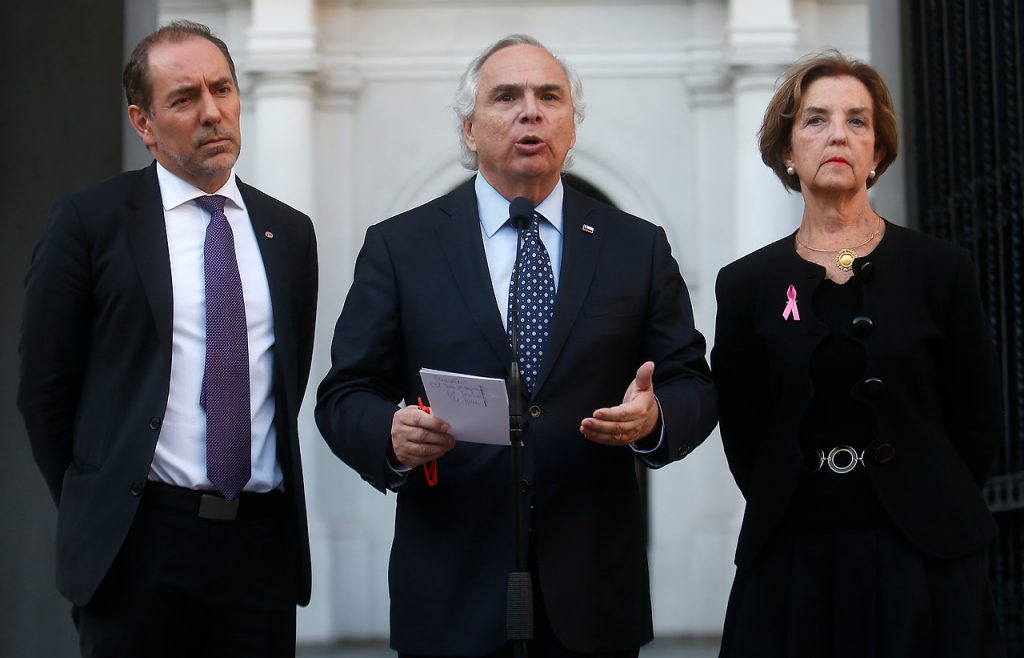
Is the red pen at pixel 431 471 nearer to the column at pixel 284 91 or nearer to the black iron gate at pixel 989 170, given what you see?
the black iron gate at pixel 989 170

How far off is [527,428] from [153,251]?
39.1 inches

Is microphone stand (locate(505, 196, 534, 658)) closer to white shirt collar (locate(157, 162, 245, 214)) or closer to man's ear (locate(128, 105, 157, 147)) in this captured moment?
white shirt collar (locate(157, 162, 245, 214))

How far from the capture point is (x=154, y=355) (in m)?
3.57

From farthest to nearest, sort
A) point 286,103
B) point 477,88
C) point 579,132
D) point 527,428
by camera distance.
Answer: point 579,132, point 286,103, point 477,88, point 527,428

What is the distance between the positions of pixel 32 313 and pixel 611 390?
1358 mm

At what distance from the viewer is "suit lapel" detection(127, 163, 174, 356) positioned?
3.58 m

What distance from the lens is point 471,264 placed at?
359 cm

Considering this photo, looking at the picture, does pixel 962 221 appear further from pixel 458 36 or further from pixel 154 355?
pixel 458 36

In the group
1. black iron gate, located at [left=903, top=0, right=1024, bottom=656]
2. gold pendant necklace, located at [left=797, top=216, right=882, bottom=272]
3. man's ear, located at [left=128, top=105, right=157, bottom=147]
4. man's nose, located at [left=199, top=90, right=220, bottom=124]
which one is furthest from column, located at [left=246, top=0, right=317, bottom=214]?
gold pendant necklace, located at [left=797, top=216, right=882, bottom=272]

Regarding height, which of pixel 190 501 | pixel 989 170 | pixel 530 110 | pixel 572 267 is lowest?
pixel 190 501

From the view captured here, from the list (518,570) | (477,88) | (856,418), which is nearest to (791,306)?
A: (856,418)

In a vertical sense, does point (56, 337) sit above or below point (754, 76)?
below

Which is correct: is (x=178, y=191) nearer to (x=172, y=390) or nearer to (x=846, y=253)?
(x=172, y=390)

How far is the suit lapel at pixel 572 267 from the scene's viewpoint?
3471 mm
